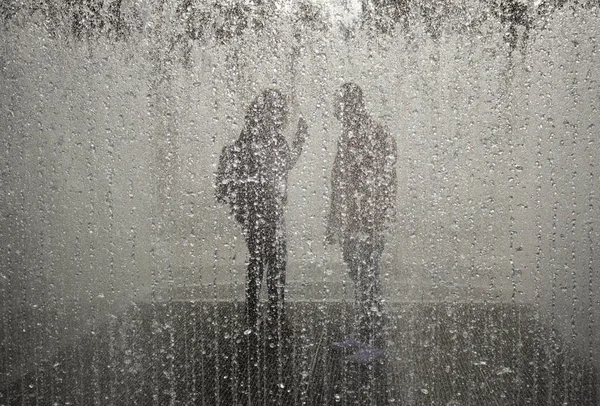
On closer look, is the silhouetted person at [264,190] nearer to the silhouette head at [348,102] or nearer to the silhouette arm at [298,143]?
the silhouette arm at [298,143]

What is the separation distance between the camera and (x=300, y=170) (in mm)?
3826

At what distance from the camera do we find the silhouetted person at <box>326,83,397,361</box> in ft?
12.7

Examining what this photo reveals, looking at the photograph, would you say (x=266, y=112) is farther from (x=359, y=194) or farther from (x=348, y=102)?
(x=359, y=194)

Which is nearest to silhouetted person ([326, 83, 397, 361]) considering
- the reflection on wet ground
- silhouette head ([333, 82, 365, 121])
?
silhouette head ([333, 82, 365, 121])

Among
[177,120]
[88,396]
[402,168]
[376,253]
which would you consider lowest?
[88,396]

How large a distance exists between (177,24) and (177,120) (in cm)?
53

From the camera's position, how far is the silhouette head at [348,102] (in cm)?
385

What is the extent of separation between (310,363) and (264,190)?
96 centimetres

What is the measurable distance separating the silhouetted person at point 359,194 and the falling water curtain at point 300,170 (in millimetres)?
60

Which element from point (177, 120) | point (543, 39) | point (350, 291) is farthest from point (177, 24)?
point (543, 39)

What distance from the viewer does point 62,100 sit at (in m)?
4.03

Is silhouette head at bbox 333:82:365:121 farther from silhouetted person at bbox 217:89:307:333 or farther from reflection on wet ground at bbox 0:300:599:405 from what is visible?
reflection on wet ground at bbox 0:300:599:405

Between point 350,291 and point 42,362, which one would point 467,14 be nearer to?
point 350,291

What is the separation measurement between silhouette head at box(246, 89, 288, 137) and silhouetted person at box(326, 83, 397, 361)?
0.97 feet
